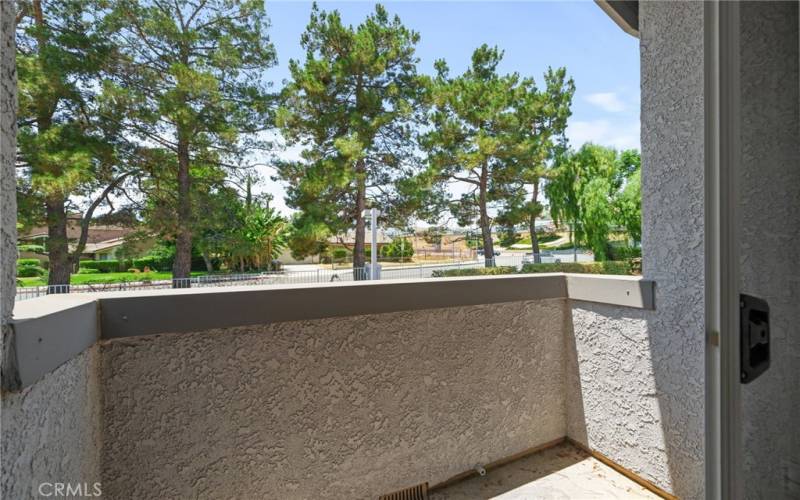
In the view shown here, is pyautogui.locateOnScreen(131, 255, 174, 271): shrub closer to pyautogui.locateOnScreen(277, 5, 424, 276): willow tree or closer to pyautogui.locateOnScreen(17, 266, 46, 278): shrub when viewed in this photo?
pyautogui.locateOnScreen(17, 266, 46, 278): shrub

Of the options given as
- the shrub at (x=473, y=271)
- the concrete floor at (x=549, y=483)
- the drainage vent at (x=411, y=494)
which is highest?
the shrub at (x=473, y=271)

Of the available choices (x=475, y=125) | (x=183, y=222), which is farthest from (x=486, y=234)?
(x=183, y=222)

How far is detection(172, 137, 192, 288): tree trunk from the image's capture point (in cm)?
820

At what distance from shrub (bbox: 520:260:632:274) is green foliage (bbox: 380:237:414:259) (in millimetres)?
3887

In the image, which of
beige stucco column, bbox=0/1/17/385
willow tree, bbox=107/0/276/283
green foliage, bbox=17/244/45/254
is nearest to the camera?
beige stucco column, bbox=0/1/17/385

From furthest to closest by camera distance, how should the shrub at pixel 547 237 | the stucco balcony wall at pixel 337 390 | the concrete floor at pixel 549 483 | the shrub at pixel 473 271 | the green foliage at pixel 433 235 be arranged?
the shrub at pixel 547 237, the green foliage at pixel 433 235, the shrub at pixel 473 271, the concrete floor at pixel 549 483, the stucco balcony wall at pixel 337 390

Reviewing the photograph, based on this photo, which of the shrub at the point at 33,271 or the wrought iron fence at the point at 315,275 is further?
the wrought iron fence at the point at 315,275

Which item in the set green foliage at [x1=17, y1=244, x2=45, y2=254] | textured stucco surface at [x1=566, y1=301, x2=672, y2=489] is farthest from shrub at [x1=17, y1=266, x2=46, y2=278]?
textured stucco surface at [x1=566, y1=301, x2=672, y2=489]

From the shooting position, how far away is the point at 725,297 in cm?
39

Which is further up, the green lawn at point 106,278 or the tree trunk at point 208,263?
the tree trunk at point 208,263

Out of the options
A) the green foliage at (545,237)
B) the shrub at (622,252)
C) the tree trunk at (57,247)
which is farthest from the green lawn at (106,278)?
the shrub at (622,252)

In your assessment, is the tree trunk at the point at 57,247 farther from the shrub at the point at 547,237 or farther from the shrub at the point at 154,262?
the shrub at the point at 547,237

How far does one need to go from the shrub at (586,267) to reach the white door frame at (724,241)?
12.6 metres

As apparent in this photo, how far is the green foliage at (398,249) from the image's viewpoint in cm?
1194
